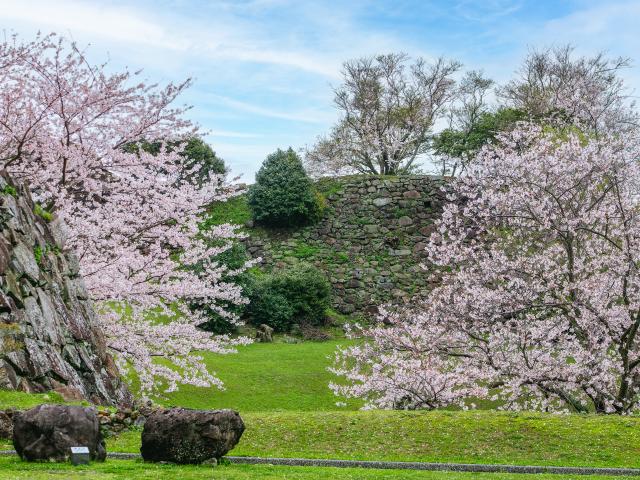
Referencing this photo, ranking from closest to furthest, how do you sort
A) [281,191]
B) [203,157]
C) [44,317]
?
[44,317] → [281,191] → [203,157]

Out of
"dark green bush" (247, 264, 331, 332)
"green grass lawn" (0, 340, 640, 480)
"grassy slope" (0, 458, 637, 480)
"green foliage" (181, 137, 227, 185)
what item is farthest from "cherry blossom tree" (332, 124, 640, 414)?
"green foliage" (181, 137, 227, 185)

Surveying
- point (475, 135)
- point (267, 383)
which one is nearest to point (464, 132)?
point (475, 135)

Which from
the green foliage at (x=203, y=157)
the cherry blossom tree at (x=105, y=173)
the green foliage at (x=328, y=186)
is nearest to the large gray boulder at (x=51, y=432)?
the cherry blossom tree at (x=105, y=173)

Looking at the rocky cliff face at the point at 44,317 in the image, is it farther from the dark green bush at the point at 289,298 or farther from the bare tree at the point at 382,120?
the bare tree at the point at 382,120

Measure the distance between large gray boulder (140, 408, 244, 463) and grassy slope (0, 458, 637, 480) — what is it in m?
0.26

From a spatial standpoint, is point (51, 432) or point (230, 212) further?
point (230, 212)

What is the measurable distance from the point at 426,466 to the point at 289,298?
19978mm

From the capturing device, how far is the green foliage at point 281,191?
37281 mm

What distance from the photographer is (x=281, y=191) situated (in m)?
37.2

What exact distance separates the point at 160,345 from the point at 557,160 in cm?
1224

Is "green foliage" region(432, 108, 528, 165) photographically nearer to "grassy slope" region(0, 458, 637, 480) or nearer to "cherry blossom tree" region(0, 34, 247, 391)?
"cherry blossom tree" region(0, 34, 247, 391)

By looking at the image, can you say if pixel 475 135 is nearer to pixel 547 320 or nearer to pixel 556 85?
pixel 556 85

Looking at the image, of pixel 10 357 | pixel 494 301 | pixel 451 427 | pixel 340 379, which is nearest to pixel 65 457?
pixel 10 357

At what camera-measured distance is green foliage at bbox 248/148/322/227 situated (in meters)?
37.3
